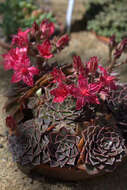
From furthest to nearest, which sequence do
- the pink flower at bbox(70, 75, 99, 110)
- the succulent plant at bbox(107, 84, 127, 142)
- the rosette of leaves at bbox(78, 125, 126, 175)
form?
→ the succulent plant at bbox(107, 84, 127, 142)
the rosette of leaves at bbox(78, 125, 126, 175)
the pink flower at bbox(70, 75, 99, 110)

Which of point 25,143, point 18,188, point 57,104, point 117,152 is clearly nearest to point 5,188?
point 18,188

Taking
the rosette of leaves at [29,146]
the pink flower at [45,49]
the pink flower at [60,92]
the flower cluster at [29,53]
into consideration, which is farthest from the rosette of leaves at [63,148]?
the pink flower at [45,49]

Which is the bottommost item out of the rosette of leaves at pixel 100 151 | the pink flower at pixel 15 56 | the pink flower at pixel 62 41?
the rosette of leaves at pixel 100 151

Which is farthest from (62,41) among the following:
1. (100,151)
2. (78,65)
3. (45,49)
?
(100,151)

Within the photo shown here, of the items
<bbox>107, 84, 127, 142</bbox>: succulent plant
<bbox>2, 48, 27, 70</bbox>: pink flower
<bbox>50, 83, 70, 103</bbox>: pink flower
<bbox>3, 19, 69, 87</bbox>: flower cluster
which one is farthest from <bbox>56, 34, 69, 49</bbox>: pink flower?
<bbox>107, 84, 127, 142</bbox>: succulent plant

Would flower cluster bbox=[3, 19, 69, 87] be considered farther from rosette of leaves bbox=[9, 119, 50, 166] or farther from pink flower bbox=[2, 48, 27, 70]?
rosette of leaves bbox=[9, 119, 50, 166]

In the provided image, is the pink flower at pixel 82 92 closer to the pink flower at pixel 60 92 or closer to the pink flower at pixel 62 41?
the pink flower at pixel 60 92

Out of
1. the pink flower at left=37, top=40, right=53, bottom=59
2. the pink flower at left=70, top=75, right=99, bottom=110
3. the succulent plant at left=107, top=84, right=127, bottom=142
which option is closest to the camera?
the pink flower at left=70, top=75, right=99, bottom=110
